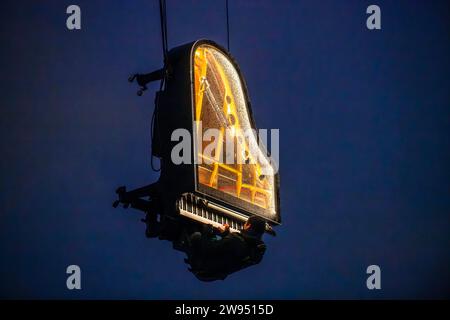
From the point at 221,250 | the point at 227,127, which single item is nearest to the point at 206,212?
the point at 221,250

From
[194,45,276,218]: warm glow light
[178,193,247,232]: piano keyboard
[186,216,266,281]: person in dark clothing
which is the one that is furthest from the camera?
[194,45,276,218]: warm glow light

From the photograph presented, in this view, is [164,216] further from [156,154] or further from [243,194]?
[243,194]

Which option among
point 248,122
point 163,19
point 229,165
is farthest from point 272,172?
point 163,19

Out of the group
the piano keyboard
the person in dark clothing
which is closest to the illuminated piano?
the piano keyboard

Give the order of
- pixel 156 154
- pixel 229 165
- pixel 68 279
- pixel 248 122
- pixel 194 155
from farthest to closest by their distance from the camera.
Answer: pixel 68 279
pixel 248 122
pixel 229 165
pixel 156 154
pixel 194 155

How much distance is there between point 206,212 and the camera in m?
7.33

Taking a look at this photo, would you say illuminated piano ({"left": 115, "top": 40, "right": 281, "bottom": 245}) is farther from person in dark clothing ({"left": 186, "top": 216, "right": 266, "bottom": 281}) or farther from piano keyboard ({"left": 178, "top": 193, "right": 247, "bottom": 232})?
person in dark clothing ({"left": 186, "top": 216, "right": 266, "bottom": 281})

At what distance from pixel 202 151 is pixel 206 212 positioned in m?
0.74

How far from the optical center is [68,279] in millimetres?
9992

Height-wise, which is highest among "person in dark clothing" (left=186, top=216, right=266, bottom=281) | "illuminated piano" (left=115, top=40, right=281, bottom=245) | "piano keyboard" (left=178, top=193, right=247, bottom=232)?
"illuminated piano" (left=115, top=40, right=281, bottom=245)

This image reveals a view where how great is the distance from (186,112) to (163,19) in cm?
118

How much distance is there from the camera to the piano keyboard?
23.0ft

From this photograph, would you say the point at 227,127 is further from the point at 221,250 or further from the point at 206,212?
the point at 221,250

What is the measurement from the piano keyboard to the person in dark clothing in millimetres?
133
